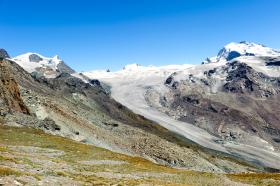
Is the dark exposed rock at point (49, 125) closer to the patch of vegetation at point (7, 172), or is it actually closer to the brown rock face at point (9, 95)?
the brown rock face at point (9, 95)

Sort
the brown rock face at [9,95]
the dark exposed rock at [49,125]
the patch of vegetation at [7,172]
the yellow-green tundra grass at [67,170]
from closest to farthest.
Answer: the patch of vegetation at [7,172] < the yellow-green tundra grass at [67,170] < the dark exposed rock at [49,125] < the brown rock face at [9,95]

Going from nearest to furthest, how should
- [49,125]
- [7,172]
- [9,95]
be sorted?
[7,172], [49,125], [9,95]

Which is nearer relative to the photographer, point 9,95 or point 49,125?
point 49,125

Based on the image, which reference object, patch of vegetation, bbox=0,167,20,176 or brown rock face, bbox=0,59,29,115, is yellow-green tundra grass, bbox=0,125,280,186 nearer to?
patch of vegetation, bbox=0,167,20,176

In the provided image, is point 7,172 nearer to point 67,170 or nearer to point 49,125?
point 67,170

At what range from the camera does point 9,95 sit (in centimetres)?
9206

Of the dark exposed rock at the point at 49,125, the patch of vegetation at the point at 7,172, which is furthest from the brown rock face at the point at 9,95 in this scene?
the patch of vegetation at the point at 7,172

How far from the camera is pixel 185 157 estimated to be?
11275 cm

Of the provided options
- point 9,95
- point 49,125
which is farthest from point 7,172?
point 9,95

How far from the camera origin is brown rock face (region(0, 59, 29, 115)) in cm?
8869

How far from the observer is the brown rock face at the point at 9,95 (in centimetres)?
8869

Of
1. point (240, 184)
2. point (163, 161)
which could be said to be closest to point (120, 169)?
point (240, 184)

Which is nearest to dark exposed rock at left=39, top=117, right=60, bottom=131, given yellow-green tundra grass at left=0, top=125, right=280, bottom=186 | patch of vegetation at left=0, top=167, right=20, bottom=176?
yellow-green tundra grass at left=0, top=125, right=280, bottom=186

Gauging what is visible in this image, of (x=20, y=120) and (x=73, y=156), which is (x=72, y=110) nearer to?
(x=20, y=120)
